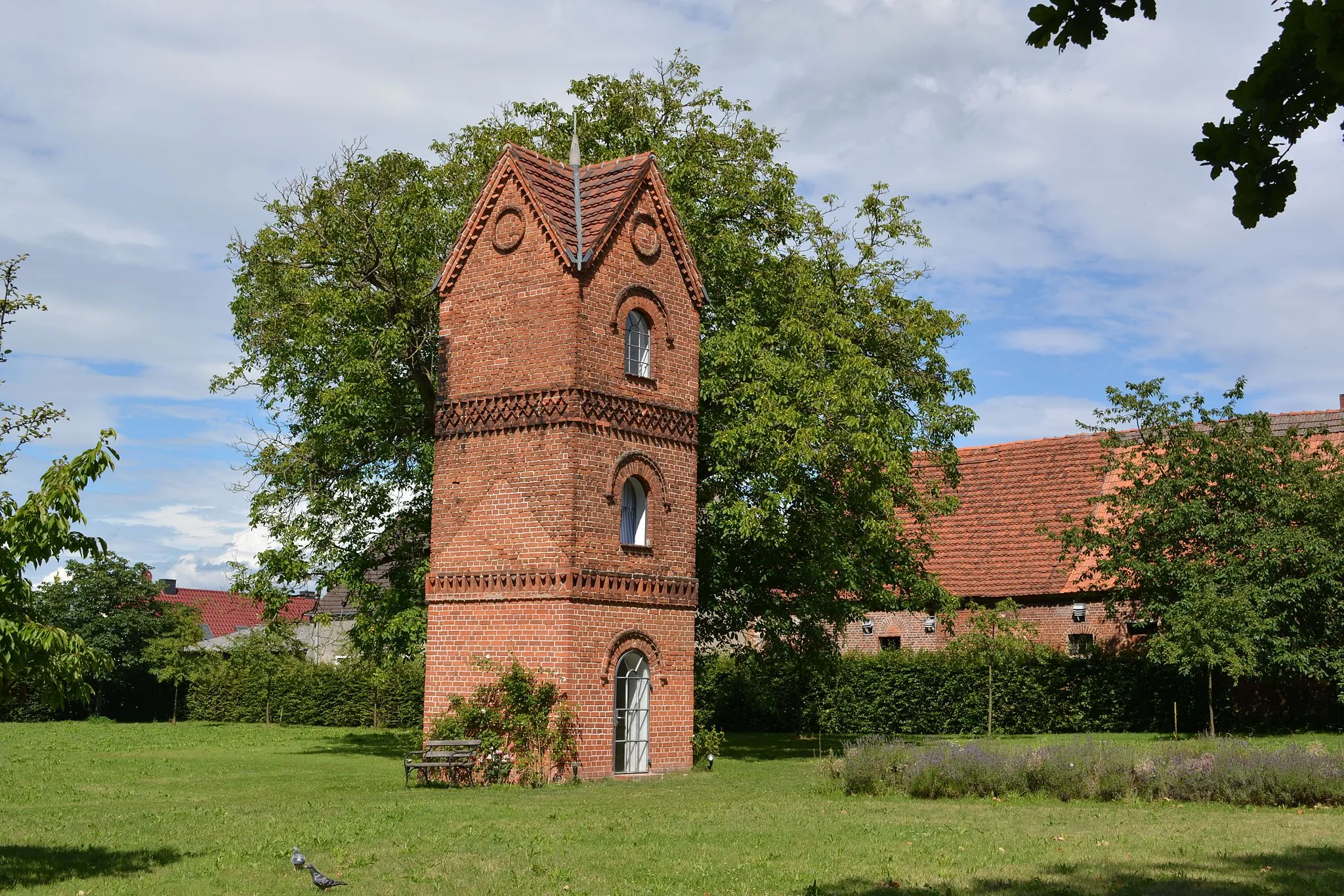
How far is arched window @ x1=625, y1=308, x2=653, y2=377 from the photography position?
84.1 ft

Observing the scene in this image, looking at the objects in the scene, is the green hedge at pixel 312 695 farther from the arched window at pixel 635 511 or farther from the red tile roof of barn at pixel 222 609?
the red tile roof of barn at pixel 222 609

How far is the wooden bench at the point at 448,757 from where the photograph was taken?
2283 centimetres

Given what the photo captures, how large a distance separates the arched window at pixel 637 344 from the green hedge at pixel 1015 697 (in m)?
8.78

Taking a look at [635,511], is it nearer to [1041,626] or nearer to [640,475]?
[640,475]

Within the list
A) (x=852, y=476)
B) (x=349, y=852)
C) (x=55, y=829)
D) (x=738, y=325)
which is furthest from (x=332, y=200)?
(x=349, y=852)

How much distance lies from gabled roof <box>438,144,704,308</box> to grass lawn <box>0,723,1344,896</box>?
9.64m

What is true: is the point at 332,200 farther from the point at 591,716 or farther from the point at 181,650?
the point at 181,650

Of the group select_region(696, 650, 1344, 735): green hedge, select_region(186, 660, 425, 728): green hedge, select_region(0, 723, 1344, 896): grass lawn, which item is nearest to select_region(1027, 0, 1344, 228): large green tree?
select_region(0, 723, 1344, 896): grass lawn

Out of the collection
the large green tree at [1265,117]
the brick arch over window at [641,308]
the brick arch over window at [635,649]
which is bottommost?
the brick arch over window at [635,649]

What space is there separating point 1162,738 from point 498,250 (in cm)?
1762

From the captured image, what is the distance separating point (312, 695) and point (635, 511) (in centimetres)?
2491

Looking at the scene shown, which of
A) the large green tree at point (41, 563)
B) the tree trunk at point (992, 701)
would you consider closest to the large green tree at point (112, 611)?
the tree trunk at point (992, 701)

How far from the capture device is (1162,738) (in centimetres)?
2941

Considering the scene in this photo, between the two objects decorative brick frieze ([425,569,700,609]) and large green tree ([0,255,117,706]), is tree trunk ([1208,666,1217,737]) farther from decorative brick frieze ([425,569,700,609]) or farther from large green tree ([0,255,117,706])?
large green tree ([0,255,117,706])
